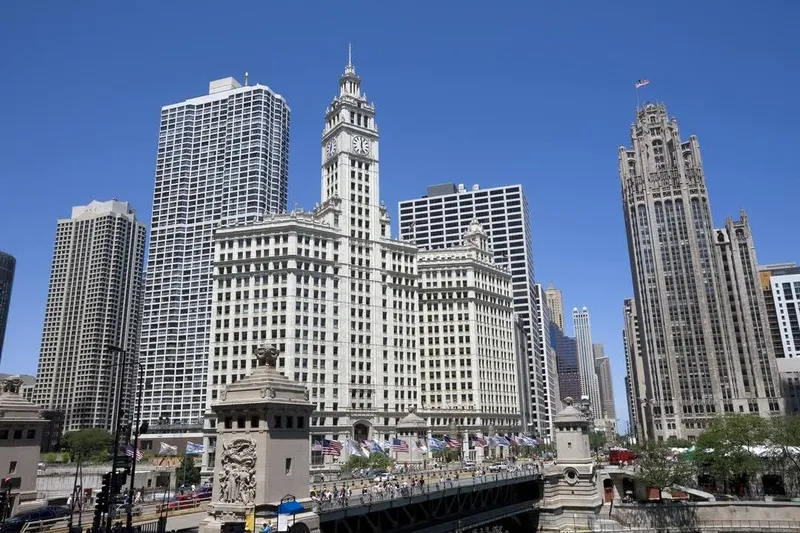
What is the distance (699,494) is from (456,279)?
76969mm

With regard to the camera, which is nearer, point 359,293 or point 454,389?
point 359,293

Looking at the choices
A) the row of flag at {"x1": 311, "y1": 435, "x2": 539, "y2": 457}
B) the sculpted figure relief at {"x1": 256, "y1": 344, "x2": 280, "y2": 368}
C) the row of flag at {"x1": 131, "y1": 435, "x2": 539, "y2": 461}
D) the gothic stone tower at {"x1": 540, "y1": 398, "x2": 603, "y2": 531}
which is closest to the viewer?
the sculpted figure relief at {"x1": 256, "y1": 344, "x2": 280, "y2": 368}

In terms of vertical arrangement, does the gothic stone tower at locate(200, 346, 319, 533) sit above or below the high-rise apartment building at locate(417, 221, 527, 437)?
below

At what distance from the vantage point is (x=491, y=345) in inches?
6147

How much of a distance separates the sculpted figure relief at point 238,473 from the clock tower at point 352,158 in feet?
315

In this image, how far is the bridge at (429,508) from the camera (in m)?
44.8

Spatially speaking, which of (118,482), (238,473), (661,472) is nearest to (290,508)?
(238,473)

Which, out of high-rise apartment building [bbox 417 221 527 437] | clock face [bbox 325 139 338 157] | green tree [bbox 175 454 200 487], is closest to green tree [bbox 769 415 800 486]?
high-rise apartment building [bbox 417 221 527 437]

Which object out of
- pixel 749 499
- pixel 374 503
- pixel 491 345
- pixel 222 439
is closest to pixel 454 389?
pixel 491 345

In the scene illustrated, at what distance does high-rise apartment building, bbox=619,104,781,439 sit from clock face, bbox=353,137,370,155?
301 ft

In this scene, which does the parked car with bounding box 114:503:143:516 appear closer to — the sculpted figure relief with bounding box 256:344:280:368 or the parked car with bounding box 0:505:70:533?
the parked car with bounding box 0:505:70:533

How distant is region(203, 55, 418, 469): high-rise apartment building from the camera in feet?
396

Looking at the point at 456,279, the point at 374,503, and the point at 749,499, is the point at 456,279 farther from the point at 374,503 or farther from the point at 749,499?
the point at 374,503

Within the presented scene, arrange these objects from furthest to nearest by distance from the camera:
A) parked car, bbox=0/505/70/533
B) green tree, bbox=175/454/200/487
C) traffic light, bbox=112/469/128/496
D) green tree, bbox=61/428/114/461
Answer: green tree, bbox=61/428/114/461
green tree, bbox=175/454/200/487
parked car, bbox=0/505/70/533
traffic light, bbox=112/469/128/496
